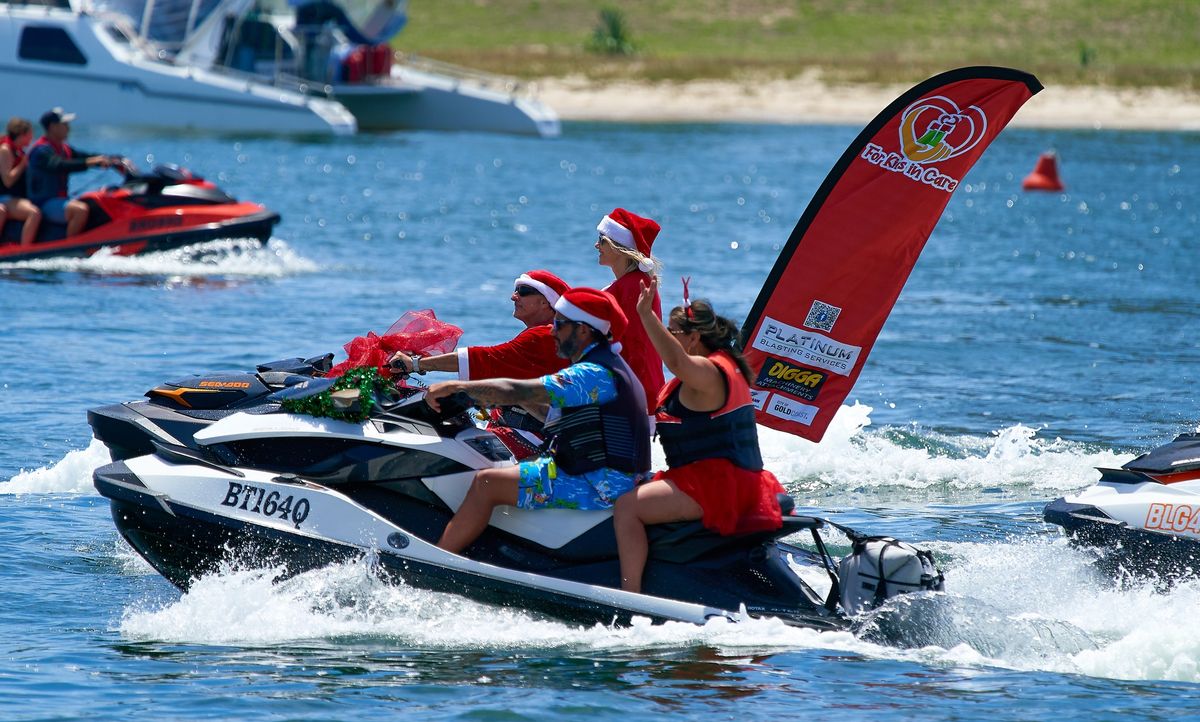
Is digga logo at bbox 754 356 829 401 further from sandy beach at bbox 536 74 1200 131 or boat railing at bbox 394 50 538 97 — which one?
sandy beach at bbox 536 74 1200 131

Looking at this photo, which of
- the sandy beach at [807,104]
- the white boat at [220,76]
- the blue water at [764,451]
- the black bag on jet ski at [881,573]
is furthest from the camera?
the sandy beach at [807,104]

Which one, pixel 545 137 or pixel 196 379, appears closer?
pixel 196 379

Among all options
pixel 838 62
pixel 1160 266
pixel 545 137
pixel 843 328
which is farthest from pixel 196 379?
pixel 838 62

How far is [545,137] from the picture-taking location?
46156 millimetres

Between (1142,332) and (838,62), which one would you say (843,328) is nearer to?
(1142,332)

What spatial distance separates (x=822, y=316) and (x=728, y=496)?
107 inches

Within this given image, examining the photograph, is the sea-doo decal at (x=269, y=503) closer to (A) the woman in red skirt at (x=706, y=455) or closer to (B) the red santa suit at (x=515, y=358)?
(B) the red santa suit at (x=515, y=358)

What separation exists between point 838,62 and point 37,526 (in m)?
52.2

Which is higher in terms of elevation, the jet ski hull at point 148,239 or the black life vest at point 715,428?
the black life vest at point 715,428

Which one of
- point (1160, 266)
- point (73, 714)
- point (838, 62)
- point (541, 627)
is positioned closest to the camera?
point (73, 714)

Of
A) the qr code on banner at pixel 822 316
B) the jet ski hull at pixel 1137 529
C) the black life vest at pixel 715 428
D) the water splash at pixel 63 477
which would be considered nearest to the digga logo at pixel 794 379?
the qr code on banner at pixel 822 316

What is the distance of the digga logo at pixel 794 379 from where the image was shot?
9.24m

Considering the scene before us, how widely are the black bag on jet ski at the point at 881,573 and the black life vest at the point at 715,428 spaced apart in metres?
0.65

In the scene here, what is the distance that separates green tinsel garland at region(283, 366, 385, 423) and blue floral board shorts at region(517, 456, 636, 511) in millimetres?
779
